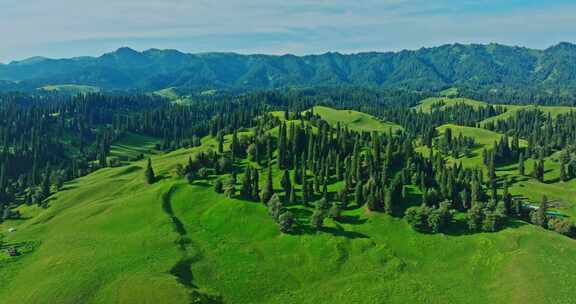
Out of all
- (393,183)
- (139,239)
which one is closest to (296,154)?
(393,183)

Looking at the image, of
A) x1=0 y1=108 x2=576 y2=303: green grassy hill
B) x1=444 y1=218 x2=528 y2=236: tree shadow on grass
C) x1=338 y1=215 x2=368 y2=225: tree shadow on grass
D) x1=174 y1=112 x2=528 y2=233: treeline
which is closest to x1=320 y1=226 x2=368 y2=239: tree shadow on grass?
x1=0 y1=108 x2=576 y2=303: green grassy hill

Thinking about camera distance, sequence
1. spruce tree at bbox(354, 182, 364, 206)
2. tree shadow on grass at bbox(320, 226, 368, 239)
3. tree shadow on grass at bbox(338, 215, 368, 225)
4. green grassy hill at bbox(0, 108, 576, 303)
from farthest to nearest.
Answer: spruce tree at bbox(354, 182, 364, 206) < tree shadow on grass at bbox(338, 215, 368, 225) < tree shadow on grass at bbox(320, 226, 368, 239) < green grassy hill at bbox(0, 108, 576, 303)

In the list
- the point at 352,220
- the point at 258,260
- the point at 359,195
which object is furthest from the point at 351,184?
the point at 258,260

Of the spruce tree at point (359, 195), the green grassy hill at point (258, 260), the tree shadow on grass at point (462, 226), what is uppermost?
the spruce tree at point (359, 195)

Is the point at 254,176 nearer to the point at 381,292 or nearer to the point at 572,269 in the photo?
the point at 381,292

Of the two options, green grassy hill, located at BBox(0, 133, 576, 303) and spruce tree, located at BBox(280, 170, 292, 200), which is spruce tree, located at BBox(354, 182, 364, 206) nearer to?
green grassy hill, located at BBox(0, 133, 576, 303)

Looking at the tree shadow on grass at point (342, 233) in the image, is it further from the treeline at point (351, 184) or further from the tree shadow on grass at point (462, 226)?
Answer: the tree shadow on grass at point (462, 226)

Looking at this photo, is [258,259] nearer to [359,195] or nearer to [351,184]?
[359,195]

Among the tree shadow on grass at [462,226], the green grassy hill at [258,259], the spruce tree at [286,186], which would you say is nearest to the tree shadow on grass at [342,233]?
the green grassy hill at [258,259]
